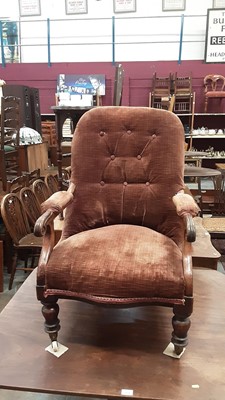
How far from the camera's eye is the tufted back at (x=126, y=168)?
72.9 inches

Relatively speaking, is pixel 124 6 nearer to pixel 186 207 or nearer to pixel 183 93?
pixel 183 93

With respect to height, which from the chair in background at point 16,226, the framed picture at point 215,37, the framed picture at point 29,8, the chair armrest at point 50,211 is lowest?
the chair in background at point 16,226

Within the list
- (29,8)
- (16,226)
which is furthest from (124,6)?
(16,226)

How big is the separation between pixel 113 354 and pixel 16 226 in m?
1.73

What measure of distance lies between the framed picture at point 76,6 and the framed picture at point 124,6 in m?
0.59

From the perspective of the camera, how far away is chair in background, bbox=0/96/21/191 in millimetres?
3988

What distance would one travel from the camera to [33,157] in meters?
4.95

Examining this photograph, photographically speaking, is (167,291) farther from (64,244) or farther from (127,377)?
(64,244)

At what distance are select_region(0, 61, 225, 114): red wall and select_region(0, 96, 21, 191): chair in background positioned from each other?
8.83ft

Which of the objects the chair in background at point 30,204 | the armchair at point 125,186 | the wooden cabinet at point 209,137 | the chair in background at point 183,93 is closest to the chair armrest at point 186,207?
the armchair at point 125,186

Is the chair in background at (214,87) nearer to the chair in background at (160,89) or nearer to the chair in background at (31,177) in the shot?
the chair in background at (160,89)

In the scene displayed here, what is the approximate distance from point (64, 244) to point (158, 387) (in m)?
0.67

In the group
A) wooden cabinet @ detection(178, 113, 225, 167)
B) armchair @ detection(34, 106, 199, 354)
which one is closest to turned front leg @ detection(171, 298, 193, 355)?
armchair @ detection(34, 106, 199, 354)

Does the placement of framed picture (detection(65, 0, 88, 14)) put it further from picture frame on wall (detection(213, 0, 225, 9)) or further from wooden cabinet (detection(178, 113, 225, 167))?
wooden cabinet (detection(178, 113, 225, 167))
